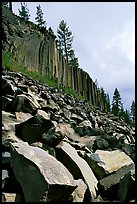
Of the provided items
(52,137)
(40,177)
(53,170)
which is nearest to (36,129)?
(52,137)

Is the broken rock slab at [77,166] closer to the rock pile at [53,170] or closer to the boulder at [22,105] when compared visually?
the rock pile at [53,170]

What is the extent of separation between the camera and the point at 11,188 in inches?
116

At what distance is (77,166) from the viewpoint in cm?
Answer: 333

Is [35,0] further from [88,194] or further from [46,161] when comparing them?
[88,194]

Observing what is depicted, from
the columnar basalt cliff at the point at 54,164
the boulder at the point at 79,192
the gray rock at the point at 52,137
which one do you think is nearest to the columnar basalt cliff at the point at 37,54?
the columnar basalt cliff at the point at 54,164

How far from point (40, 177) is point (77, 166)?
0.79 m

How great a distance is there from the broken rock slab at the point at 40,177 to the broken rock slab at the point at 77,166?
39 centimetres

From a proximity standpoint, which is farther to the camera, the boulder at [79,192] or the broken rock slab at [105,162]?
the broken rock slab at [105,162]

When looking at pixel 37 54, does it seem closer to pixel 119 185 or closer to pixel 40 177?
pixel 119 185

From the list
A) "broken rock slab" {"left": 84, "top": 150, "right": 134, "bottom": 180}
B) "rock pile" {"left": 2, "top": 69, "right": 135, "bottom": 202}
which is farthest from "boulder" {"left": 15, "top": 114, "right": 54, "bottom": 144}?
"broken rock slab" {"left": 84, "top": 150, "right": 134, "bottom": 180}

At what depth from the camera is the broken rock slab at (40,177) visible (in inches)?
100

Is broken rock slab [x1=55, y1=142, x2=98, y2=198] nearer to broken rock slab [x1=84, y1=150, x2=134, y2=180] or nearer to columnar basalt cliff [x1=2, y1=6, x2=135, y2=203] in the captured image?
columnar basalt cliff [x1=2, y1=6, x2=135, y2=203]

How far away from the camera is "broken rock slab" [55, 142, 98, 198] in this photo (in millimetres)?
3202

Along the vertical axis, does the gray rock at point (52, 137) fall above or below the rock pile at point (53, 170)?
above
